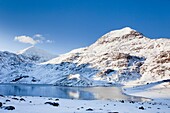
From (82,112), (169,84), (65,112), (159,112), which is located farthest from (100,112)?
(169,84)

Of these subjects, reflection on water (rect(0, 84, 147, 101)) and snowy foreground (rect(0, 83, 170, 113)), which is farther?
reflection on water (rect(0, 84, 147, 101))

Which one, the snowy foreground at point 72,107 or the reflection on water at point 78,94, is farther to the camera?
the reflection on water at point 78,94

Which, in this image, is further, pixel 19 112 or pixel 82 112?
pixel 82 112

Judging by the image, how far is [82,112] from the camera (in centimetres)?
3353

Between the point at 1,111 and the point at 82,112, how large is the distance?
408 inches

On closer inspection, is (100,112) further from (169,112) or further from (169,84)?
(169,84)

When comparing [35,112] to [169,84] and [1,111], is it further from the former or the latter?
[169,84]

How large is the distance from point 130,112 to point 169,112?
7802 mm

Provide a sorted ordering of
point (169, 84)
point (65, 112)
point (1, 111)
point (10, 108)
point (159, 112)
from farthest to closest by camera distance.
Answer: point (169, 84), point (159, 112), point (65, 112), point (10, 108), point (1, 111)

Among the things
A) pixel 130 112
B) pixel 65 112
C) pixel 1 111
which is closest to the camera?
pixel 1 111

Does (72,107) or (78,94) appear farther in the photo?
(78,94)

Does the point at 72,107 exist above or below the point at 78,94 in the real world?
above

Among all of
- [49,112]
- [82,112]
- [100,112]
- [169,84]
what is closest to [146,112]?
[100,112]

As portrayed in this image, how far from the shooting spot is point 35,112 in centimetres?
3003
